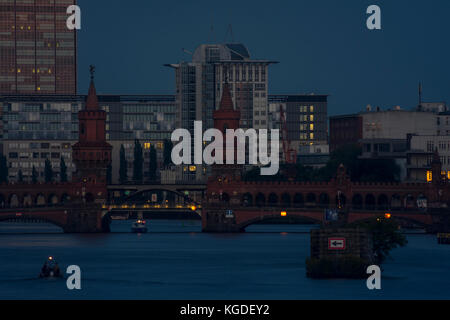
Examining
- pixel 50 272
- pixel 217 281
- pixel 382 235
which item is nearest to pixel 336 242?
pixel 382 235

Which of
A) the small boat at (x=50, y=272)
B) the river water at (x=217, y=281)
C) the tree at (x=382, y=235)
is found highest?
the tree at (x=382, y=235)

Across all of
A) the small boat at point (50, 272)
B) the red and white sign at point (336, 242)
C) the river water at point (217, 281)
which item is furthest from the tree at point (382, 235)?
the small boat at point (50, 272)

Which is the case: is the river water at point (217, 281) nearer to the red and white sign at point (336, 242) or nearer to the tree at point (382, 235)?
the tree at point (382, 235)

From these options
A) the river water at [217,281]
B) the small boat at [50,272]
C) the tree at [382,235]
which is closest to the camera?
the river water at [217,281]

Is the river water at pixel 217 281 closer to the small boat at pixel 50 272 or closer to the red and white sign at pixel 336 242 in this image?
the small boat at pixel 50 272

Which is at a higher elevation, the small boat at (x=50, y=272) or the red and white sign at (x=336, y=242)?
the red and white sign at (x=336, y=242)

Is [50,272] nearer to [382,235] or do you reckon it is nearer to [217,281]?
[217,281]

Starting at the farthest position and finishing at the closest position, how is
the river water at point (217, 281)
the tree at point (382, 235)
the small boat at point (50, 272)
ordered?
the tree at point (382, 235), the small boat at point (50, 272), the river water at point (217, 281)

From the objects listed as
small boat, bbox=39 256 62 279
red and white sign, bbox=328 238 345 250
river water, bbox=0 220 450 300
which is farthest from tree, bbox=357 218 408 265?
small boat, bbox=39 256 62 279

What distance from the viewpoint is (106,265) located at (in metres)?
193

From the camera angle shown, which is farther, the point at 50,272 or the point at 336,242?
the point at 50,272

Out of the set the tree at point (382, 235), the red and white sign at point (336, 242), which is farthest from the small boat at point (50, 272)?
the tree at point (382, 235)

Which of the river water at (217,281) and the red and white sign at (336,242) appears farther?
the red and white sign at (336,242)
